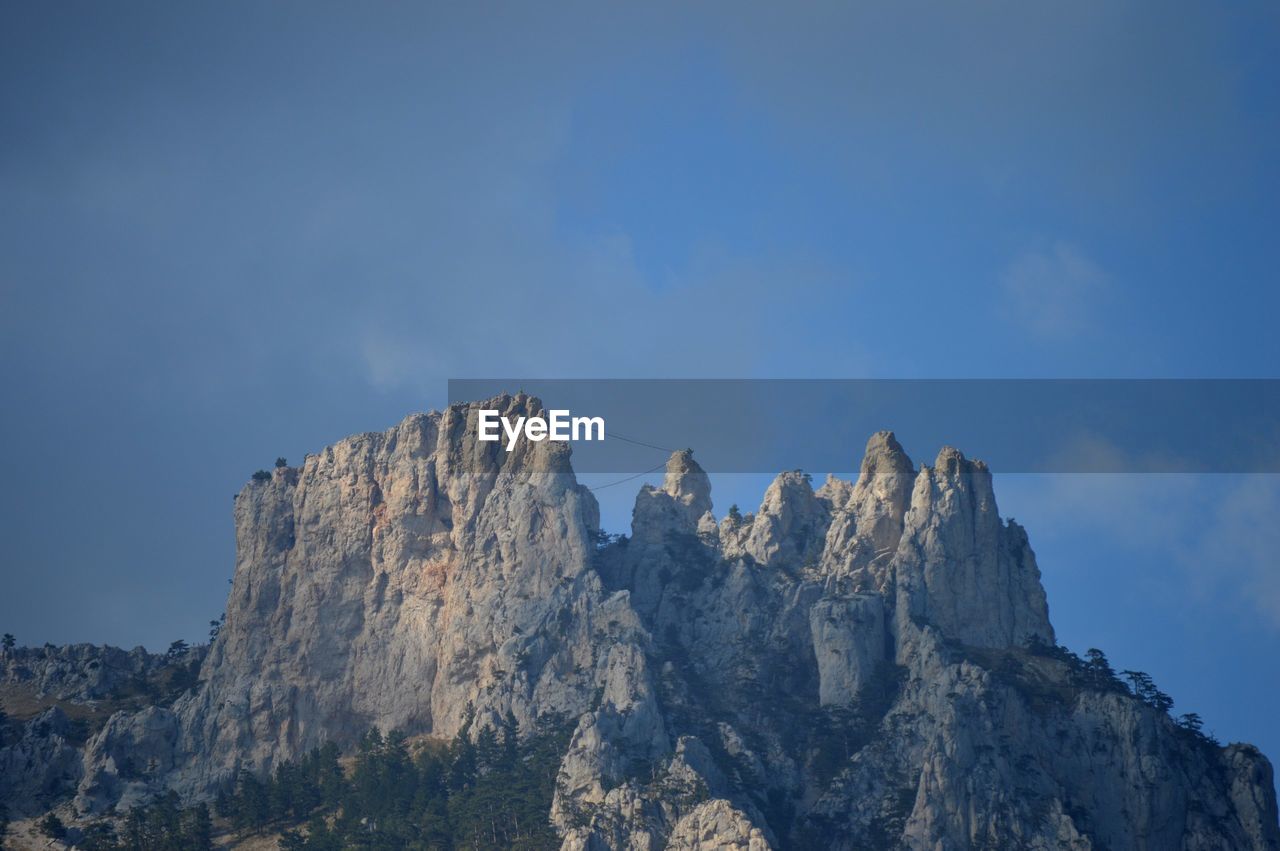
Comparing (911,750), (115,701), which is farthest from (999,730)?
(115,701)

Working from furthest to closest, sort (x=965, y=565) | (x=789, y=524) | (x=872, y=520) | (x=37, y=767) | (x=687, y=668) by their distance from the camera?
(x=789, y=524), (x=872, y=520), (x=965, y=565), (x=687, y=668), (x=37, y=767)

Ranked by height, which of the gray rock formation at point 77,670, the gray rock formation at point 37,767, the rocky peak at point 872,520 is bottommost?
the gray rock formation at point 37,767

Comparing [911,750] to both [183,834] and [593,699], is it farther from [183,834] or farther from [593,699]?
[183,834]

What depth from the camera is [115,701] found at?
179750mm

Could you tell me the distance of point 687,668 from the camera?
169m

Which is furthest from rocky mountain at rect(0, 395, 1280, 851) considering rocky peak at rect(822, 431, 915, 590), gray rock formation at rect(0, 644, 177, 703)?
gray rock formation at rect(0, 644, 177, 703)

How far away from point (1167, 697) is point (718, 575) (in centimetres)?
3624

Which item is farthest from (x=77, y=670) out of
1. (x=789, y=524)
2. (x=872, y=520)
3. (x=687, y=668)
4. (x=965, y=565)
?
(x=965, y=565)

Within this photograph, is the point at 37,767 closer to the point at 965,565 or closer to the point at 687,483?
the point at 687,483

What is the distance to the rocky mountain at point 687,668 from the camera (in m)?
152

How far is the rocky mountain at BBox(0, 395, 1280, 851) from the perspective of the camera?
152 meters

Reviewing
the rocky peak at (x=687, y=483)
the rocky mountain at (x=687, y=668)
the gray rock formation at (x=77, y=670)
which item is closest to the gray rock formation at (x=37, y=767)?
the rocky mountain at (x=687, y=668)

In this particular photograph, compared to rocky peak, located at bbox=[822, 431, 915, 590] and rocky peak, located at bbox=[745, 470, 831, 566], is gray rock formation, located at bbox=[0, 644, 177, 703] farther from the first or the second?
rocky peak, located at bbox=[822, 431, 915, 590]

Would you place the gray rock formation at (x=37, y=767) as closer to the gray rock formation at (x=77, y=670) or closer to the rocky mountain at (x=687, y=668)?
the rocky mountain at (x=687, y=668)
